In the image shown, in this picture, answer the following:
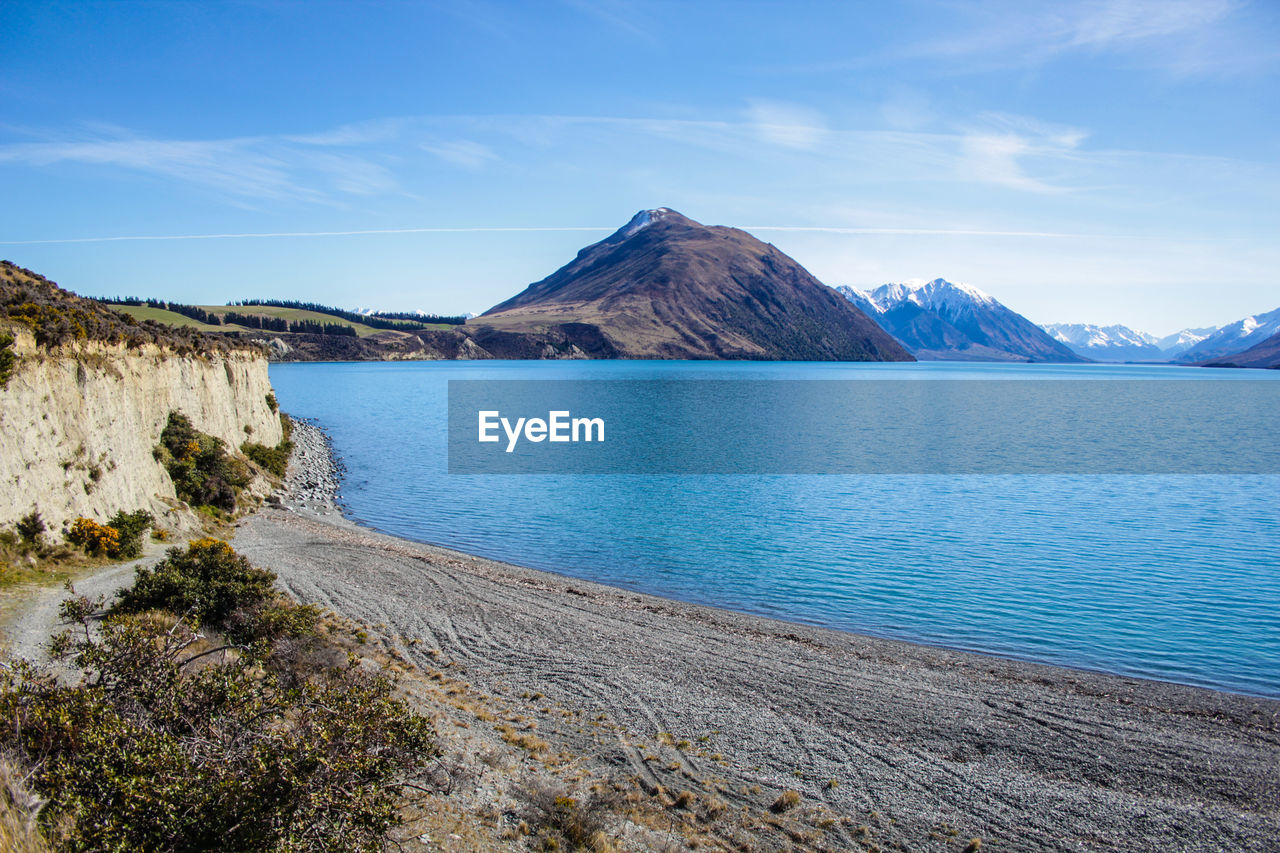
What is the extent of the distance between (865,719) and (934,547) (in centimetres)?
1899

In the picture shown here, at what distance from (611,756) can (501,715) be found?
2930 mm

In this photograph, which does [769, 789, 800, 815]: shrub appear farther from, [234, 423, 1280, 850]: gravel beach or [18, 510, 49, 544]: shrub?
[18, 510, 49, 544]: shrub

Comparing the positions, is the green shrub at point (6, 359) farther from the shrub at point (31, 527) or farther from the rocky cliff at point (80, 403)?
the shrub at point (31, 527)

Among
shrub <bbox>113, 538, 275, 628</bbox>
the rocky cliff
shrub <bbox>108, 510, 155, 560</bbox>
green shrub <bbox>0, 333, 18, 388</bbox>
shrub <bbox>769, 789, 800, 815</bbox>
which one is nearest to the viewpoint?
shrub <bbox>769, 789, 800, 815</bbox>

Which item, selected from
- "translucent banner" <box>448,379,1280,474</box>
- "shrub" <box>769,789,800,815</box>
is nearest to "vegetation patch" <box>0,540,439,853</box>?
"shrub" <box>769,789,800,815</box>

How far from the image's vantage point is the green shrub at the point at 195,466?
98.6 feet

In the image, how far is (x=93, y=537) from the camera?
21.4m

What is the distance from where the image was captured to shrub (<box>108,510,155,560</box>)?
2198 centimetres

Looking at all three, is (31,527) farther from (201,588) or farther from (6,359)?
(201,588)

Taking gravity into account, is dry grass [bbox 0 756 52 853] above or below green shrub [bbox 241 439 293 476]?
above

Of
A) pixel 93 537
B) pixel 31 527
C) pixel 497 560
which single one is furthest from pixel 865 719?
pixel 31 527

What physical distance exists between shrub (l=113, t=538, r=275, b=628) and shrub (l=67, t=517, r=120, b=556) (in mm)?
4700

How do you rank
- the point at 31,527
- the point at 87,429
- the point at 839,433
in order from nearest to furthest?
the point at 31,527
the point at 87,429
the point at 839,433

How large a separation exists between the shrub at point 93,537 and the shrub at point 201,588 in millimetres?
4700
